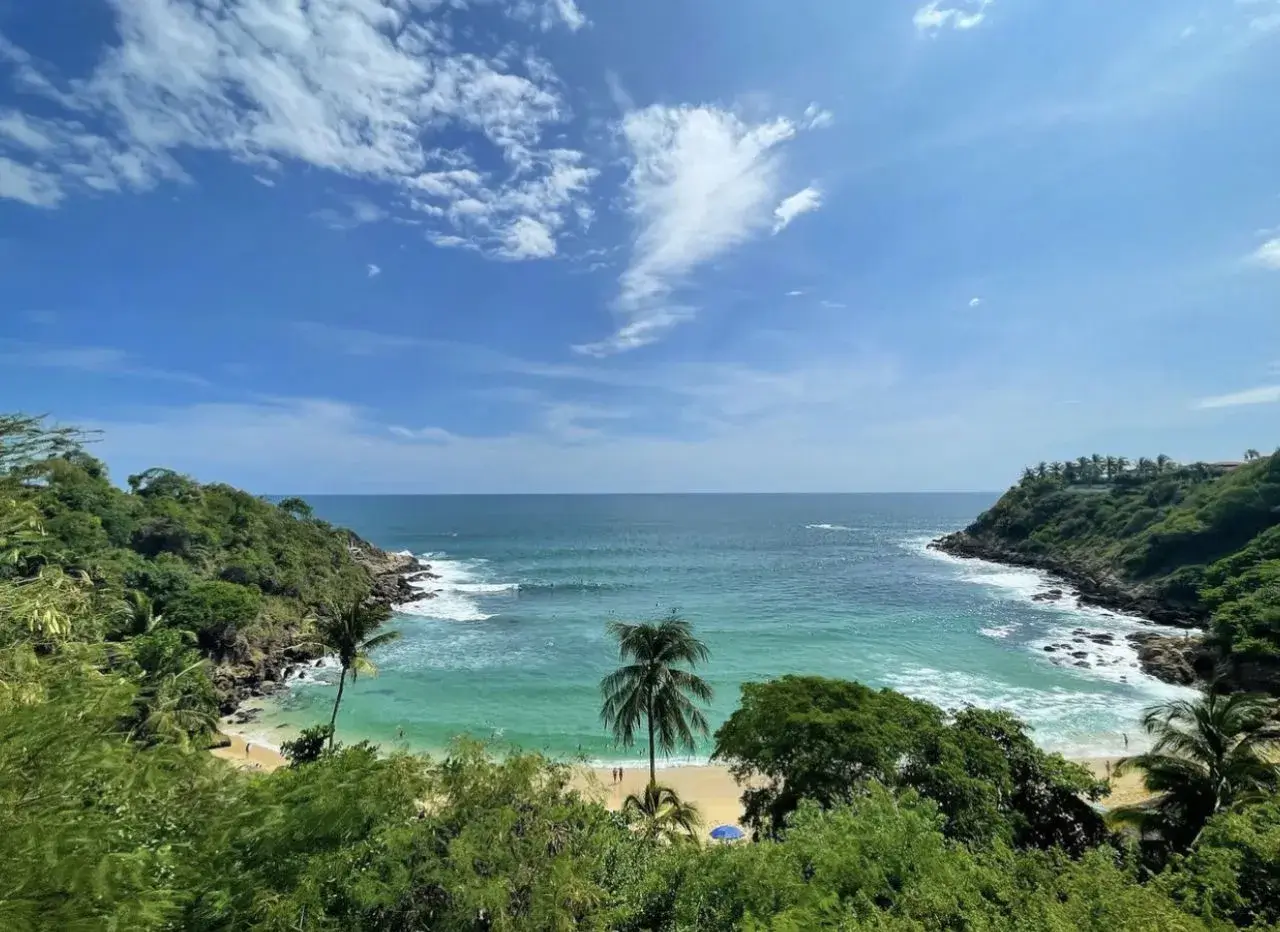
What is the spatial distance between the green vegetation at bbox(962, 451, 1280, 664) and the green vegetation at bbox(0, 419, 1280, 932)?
104 ft

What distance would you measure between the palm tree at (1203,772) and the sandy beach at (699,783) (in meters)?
8.77

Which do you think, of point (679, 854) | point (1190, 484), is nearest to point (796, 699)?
point (679, 854)

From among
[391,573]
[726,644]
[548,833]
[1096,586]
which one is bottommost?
[726,644]

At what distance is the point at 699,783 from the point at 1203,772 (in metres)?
17.9

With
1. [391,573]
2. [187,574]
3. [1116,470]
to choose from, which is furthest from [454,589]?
[1116,470]

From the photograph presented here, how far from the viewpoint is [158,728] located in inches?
918

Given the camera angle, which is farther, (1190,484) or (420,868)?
(1190,484)

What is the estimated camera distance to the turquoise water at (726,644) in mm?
34656

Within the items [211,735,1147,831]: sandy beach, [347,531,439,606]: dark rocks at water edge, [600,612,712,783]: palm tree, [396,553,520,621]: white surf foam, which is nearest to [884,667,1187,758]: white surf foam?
[211,735,1147,831]: sandy beach

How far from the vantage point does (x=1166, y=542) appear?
68000 millimetres

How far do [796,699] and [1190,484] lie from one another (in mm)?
103173

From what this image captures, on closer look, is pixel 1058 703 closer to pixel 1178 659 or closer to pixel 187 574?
pixel 1178 659

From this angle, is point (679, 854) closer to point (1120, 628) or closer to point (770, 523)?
point (1120, 628)

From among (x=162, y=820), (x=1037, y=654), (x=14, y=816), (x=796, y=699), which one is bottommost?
(x=1037, y=654)
